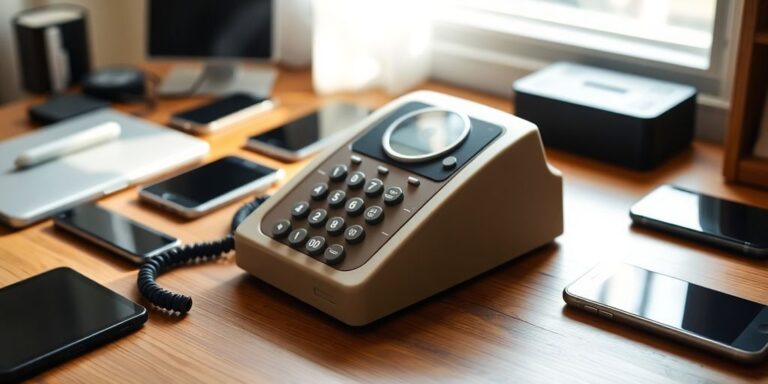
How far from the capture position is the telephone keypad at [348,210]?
980mm

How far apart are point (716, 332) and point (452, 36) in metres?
0.87

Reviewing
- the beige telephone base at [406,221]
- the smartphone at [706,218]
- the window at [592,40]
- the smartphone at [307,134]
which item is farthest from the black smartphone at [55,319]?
the window at [592,40]

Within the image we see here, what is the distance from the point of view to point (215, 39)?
163cm

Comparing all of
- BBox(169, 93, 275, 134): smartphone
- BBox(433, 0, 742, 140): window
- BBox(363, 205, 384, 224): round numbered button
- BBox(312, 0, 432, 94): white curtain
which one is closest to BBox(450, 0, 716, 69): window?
BBox(433, 0, 742, 140): window

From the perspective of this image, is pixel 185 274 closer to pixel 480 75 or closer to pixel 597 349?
pixel 597 349

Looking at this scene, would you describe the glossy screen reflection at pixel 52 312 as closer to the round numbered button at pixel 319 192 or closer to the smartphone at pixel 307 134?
the round numbered button at pixel 319 192

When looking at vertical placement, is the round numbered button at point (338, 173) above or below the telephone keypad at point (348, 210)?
above

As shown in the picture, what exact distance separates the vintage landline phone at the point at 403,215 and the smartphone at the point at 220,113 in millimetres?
410

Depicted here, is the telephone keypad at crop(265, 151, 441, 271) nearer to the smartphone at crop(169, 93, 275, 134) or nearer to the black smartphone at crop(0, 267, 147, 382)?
the black smartphone at crop(0, 267, 147, 382)

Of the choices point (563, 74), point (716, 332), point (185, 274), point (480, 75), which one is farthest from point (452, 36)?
point (716, 332)

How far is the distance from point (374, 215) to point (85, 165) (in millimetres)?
515

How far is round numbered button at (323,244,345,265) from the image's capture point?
972mm

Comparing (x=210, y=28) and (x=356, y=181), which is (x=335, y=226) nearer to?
(x=356, y=181)

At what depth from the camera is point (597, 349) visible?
93 centimetres
